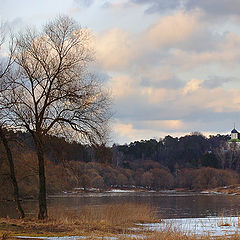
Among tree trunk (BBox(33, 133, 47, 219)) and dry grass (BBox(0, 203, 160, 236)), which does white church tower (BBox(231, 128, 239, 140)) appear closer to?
dry grass (BBox(0, 203, 160, 236))

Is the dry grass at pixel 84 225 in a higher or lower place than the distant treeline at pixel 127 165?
lower

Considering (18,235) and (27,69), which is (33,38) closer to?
(27,69)

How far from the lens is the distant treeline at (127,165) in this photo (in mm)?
20391

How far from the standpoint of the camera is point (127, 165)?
399 feet

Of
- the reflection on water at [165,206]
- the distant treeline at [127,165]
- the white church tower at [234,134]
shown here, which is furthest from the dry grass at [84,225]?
the white church tower at [234,134]

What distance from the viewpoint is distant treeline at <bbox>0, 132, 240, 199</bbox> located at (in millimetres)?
20391

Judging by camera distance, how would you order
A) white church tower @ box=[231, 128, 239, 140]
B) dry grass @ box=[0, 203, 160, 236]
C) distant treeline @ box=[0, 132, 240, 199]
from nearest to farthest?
1. dry grass @ box=[0, 203, 160, 236]
2. distant treeline @ box=[0, 132, 240, 199]
3. white church tower @ box=[231, 128, 239, 140]

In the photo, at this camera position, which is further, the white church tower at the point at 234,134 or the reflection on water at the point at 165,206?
the white church tower at the point at 234,134

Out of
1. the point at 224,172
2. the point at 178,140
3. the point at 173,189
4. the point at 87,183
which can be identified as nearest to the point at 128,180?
the point at 173,189

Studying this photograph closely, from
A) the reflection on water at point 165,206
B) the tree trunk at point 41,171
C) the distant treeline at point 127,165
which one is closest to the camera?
the tree trunk at point 41,171

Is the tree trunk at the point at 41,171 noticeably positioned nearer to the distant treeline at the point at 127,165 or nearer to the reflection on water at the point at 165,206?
the distant treeline at the point at 127,165

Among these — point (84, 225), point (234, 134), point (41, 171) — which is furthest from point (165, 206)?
point (234, 134)

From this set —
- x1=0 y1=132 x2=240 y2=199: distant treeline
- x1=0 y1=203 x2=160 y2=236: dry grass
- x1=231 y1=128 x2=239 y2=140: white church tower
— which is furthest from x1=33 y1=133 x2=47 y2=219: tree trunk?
x1=231 y1=128 x2=239 y2=140: white church tower

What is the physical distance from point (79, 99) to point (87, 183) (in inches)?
194
